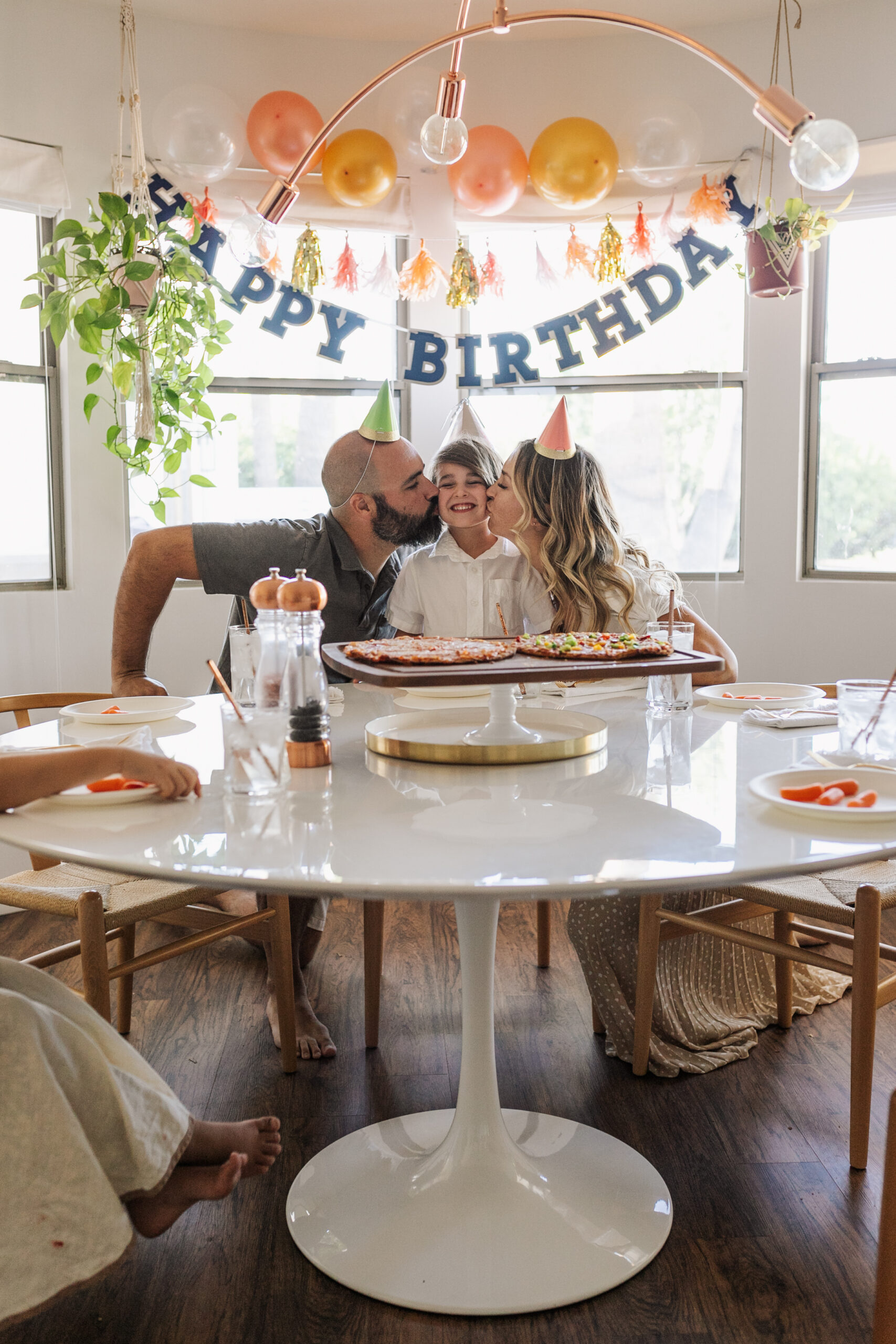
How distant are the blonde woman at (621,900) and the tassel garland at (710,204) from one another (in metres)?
1.22

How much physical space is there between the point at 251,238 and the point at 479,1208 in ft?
7.03

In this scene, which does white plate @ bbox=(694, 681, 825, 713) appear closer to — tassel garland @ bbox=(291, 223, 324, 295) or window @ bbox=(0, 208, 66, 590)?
tassel garland @ bbox=(291, 223, 324, 295)

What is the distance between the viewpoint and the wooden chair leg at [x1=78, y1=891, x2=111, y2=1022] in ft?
5.98

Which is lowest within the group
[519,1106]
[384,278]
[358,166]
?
[519,1106]

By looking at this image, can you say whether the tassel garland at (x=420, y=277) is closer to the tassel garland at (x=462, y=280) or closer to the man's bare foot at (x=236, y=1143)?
the tassel garland at (x=462, y=280)

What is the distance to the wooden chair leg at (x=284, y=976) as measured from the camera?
2.17 metres

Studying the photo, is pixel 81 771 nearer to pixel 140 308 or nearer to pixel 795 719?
pixel 795 719

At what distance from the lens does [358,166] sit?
3.23 metres

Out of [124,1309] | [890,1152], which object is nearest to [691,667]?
[890,1152]

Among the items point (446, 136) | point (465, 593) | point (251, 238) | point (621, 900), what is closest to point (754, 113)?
point (446, 136)

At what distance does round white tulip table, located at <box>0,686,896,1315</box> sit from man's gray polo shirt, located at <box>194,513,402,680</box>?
62 cm

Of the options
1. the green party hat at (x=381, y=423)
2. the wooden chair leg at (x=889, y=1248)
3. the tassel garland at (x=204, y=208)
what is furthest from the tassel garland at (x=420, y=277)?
the wooden chair leg at (x=889, y=1248)

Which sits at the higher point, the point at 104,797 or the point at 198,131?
the point at 198,131

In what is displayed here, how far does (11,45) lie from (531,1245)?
356 centimetres
